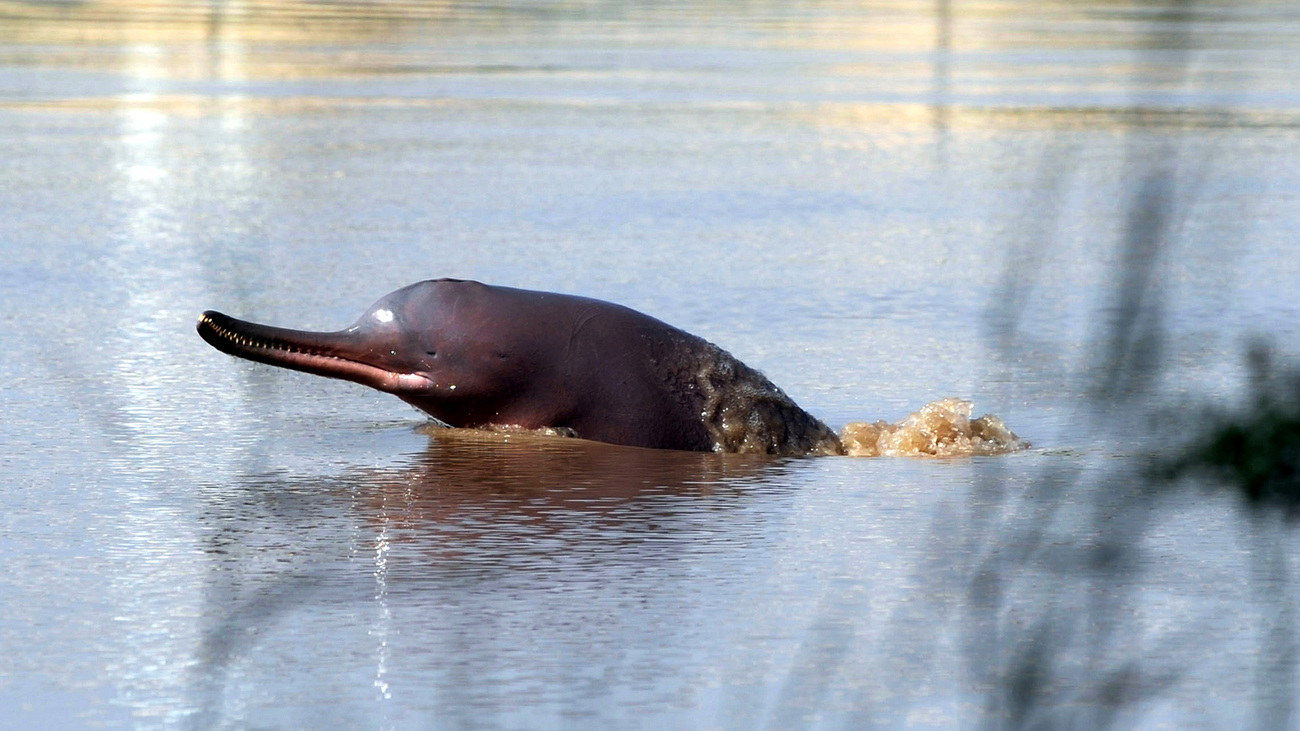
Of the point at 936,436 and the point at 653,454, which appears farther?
the point at 936,436

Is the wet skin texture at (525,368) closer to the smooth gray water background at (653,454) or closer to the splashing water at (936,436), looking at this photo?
the splashing water at (936,436)

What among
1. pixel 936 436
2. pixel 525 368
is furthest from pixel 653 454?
pixel 936 436

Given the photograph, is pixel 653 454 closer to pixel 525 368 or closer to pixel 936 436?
pixel 525 368

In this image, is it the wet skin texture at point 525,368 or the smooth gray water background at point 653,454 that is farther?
the wet skin texture at point 525,368

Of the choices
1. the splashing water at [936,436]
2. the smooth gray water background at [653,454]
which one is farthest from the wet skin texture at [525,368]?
the smooth gray water background at [653,454]

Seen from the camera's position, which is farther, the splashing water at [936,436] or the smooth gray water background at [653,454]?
the splashing water at [936,436]

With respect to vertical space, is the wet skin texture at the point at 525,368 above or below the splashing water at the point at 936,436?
above

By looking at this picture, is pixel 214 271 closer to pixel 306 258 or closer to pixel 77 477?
pixel 306 258

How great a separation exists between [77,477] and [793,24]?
26.6 m

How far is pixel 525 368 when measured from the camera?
6109mm

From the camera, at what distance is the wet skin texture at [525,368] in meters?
6.09

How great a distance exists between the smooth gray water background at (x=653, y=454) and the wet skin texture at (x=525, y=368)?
198mm

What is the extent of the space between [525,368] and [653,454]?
1.57 ft

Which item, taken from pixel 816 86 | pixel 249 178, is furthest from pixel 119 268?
pixel 816 86
